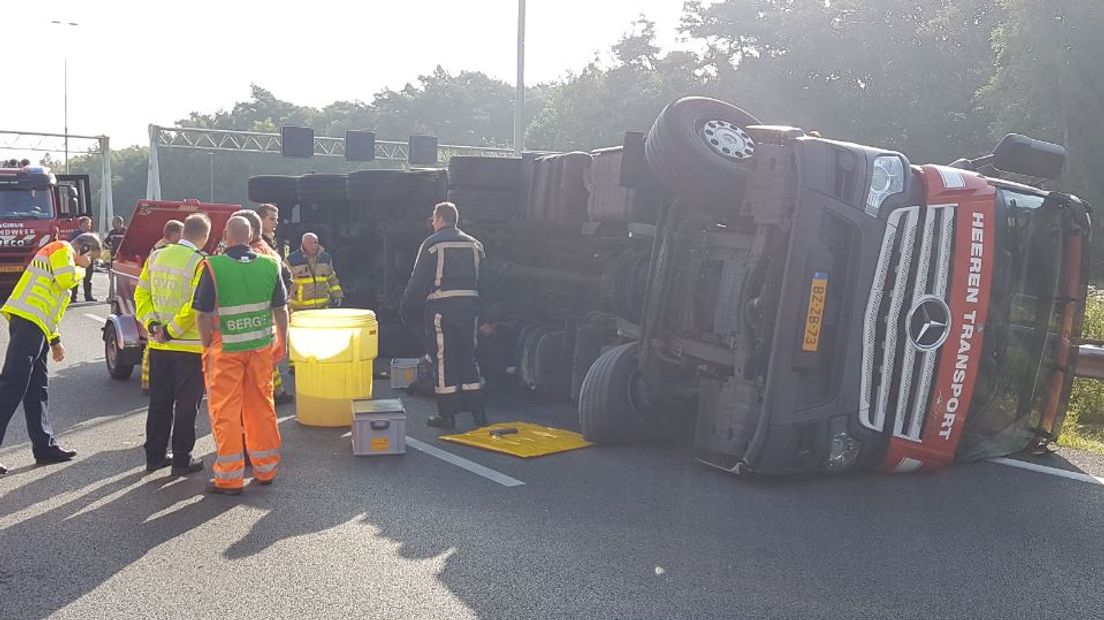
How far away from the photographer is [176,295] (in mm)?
6492

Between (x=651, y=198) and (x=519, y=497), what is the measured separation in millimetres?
2694

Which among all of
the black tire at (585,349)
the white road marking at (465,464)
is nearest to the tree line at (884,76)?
the black tire at (585,349)

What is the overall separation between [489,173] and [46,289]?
386 centimetres

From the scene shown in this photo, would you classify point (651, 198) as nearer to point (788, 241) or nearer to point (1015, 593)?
point (788, 241)

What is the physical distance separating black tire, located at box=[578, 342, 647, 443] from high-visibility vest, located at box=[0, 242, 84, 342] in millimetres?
3430

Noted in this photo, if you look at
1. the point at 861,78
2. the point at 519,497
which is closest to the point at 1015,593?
the point at 519,497

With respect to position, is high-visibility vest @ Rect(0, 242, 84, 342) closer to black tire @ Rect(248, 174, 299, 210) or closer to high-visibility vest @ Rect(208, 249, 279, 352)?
high-visibility vest @ Rect(208, 249, 279, 352)

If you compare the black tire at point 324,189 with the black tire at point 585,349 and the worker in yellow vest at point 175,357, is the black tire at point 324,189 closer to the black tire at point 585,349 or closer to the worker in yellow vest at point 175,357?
the black tire at point 585,349

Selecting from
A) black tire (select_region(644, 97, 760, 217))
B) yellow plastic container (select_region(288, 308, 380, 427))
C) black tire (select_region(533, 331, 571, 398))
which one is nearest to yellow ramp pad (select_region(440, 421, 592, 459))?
yellow plastic container (select_region(288, 308, 380, 427))

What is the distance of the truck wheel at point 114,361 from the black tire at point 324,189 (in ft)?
10.0

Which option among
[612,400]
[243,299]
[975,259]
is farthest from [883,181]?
[243,299]

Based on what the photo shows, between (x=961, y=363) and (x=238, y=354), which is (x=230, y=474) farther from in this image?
(x=961, y=363)

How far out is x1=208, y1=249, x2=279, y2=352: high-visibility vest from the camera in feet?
19.8

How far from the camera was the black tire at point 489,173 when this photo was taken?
9.23 meters
